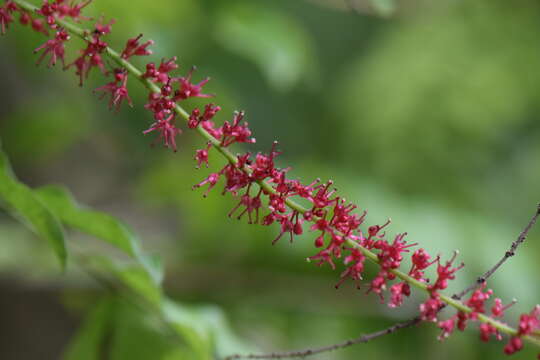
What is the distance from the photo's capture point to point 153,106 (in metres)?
1.46

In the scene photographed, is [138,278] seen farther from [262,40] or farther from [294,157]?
[294,157]

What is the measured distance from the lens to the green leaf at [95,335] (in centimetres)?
224

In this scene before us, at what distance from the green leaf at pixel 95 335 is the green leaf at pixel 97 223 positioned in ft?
1.48

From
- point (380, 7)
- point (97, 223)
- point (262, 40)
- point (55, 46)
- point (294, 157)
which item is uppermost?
point (294, 157)

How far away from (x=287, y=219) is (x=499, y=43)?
3.97 metres

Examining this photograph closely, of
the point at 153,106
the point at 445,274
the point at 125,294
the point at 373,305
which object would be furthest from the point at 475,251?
the point at 153,106

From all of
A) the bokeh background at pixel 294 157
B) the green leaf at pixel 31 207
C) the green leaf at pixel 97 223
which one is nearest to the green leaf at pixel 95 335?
the bokeh background at pixel 294 157

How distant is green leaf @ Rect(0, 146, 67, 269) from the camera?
1679 mm

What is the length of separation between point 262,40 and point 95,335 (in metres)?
1.69

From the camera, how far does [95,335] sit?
7.36ft

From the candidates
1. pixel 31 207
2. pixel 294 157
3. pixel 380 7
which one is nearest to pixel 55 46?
pixel 31 207

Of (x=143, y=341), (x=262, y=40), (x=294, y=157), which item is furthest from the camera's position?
(x=294, y=157)

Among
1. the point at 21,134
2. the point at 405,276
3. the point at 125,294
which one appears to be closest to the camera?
the point at 405,276

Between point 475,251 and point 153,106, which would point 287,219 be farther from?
point 475,251
